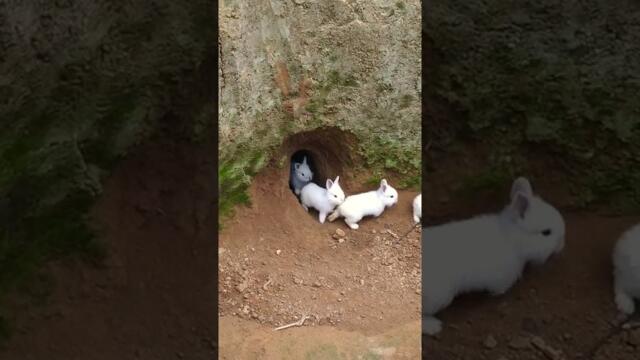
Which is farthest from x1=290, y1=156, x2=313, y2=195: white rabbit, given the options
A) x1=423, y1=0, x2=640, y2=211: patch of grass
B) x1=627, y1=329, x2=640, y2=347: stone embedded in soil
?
x1=627, y1=329, x2=640, y2=347: stone embedded in soil

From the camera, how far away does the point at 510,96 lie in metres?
5.47

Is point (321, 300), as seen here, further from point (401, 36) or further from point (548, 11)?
point (548, 11)

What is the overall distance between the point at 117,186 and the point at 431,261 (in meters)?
1.85

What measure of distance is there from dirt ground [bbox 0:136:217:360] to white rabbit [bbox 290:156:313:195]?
3.46 feet

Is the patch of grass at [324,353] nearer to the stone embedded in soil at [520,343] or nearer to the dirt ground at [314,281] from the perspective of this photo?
the dirt ground at [314,281]

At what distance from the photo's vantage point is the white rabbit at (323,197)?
19.1 feet

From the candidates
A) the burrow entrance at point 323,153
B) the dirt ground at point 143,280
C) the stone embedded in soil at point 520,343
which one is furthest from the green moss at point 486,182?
the dirt ground at point 143,280

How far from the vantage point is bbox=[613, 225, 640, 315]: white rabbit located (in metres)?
4.73

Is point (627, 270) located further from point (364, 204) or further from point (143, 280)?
point (143, 280)

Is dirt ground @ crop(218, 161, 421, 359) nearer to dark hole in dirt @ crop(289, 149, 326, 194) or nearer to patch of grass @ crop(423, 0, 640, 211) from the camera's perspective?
dark hole in dirt @ crop(289, 149, 326, 194)

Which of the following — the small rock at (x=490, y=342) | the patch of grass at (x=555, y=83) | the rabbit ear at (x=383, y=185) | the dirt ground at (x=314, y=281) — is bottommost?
the small rock at (x=490, y=342)

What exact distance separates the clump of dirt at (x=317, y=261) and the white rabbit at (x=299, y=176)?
16cm

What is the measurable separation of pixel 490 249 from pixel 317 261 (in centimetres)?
119

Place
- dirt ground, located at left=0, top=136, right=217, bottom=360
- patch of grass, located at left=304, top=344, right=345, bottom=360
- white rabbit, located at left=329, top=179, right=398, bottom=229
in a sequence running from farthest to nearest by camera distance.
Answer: white rabbit, located at left=329, top=179, right=398, bottom=229 < patch of grass, located at left=304, top=344, right=345, bottom=360 < dirt ground, located at left=0, top=136, right=217, bottom=360
